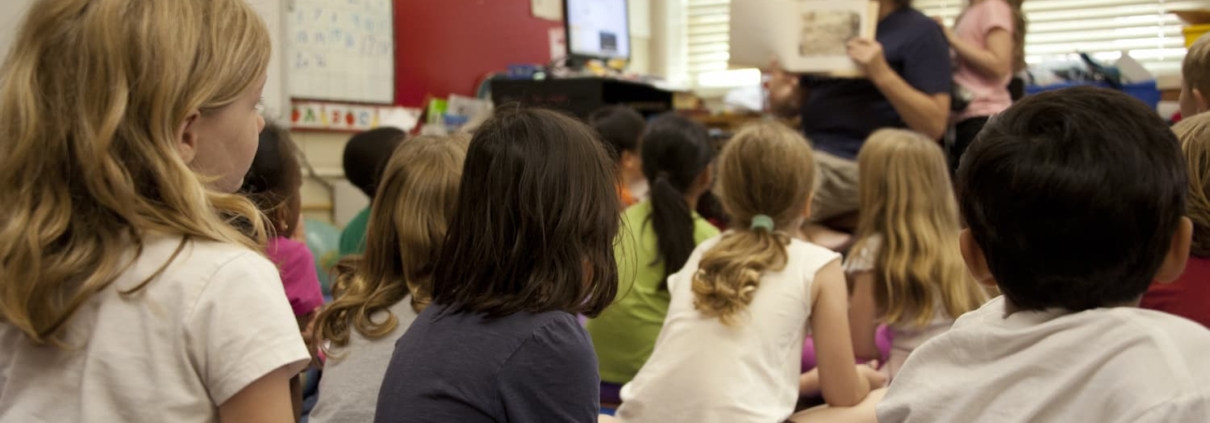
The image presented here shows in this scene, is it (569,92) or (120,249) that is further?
(569,92)

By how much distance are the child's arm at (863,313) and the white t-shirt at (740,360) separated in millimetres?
347

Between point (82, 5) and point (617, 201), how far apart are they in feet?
2.11

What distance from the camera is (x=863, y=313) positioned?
7.28ft

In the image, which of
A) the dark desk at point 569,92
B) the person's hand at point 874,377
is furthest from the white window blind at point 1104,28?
the person's hand at point 874,377

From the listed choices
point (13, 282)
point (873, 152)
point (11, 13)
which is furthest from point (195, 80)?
point (11, 13)

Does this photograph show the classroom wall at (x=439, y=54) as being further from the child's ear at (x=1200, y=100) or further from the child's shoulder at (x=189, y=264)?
the child's shoulder at (x=189, y=264)

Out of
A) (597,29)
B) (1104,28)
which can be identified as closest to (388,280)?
(597,29)

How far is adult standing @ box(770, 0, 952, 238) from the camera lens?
2873 mm

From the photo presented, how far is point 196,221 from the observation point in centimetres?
96

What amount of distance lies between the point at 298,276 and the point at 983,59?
1.96 meters

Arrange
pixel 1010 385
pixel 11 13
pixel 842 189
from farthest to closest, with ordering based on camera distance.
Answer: pixel 842 189 → pixel 11 13 → pixel 1010 385

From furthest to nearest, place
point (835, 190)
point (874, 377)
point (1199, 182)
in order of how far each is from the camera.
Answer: point (835, 190), point (874, 377), point (1199, 182)

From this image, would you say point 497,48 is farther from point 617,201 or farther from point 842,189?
point 617,201

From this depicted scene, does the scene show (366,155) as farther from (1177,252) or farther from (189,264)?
(1177,252)
